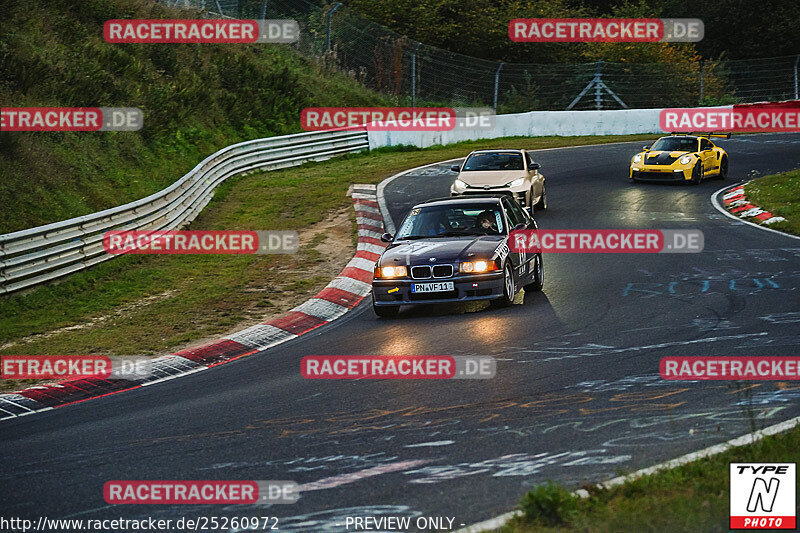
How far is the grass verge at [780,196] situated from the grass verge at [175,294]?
8097 mm

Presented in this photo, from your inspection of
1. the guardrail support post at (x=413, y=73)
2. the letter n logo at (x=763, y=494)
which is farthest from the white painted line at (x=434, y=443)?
the guardrail support post at (x=413, y=73)

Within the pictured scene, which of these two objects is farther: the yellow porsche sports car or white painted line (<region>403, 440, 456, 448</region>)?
the yellow porsche sports car

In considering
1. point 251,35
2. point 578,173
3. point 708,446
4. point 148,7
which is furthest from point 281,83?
point 708,446

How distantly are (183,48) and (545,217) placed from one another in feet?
56.9

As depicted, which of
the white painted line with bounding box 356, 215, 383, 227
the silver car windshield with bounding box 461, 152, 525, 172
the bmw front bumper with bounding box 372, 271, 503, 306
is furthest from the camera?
the silver car windshield with bounding box 461, 152, 525, 172

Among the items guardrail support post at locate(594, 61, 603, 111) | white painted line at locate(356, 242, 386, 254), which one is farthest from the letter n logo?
guardrail support post at locate(594, 61, 603, 111)

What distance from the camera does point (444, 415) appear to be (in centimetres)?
731

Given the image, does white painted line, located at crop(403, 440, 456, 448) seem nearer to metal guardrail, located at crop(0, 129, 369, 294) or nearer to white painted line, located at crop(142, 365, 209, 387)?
white painted line, located at crop(142, 365, 209, 387)

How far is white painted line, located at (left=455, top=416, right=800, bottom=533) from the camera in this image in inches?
194

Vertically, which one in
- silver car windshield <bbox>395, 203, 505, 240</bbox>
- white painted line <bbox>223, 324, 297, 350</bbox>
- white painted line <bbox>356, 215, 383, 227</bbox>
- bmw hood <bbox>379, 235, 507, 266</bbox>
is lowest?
white painted line <bbox>223, 324, 297, 350</bbox>

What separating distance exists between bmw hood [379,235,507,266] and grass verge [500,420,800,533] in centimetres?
653

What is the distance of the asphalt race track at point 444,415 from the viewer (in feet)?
19.1

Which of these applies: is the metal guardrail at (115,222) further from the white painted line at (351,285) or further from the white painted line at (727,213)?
the white painted line at (727,213)

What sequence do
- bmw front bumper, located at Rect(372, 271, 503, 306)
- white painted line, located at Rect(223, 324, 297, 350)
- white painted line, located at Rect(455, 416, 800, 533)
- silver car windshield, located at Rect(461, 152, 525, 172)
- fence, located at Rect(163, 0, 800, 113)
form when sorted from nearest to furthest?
1. white painted line, located at Rect(455, 416, 800, 533)
2. white painted line, located at Rect(223, 324, 297, 350)
3. bmw front bumper, located at Rect(372, 271, 503, 306)
4. silver car windshield, located at Rect(461, 152, 525, 172)
5. fence, located at Rect(163, 0, 800, 113)
